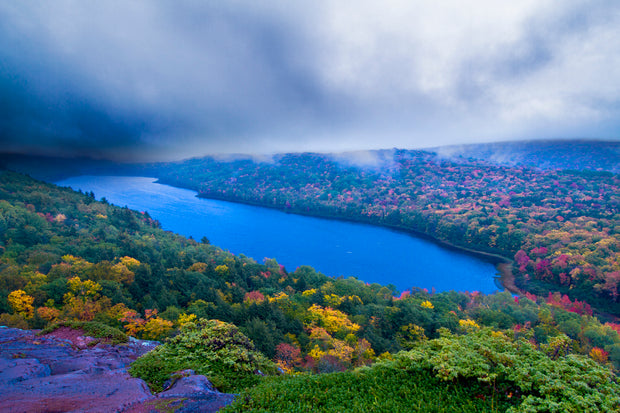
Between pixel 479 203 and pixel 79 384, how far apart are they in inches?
4498

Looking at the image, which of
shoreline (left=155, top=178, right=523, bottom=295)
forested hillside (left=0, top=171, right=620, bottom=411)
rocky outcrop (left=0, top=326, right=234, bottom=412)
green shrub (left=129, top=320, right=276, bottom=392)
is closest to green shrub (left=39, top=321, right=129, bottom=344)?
rocky outcrop (left=0, top=326, right=234, bottom=412)

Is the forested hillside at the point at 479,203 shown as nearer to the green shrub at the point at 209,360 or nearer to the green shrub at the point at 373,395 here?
the green shrub at the point at 373,395

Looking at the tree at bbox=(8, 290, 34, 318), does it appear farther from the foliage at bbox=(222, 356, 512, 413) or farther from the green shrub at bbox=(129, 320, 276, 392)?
the foliage at bbox=(222, 356, 512, 413)

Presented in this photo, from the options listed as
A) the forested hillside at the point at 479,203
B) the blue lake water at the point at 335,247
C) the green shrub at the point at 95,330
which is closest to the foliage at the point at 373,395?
the green shrub at the point at 95,330

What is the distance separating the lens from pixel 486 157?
192625 millimetres

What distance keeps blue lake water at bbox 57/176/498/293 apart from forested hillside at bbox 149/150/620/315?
849 centimetres

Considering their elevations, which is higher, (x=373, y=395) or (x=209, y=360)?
(x=373, y=395)

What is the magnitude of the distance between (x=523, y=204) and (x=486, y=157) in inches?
4801

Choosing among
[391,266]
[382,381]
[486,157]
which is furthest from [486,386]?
[486,157]

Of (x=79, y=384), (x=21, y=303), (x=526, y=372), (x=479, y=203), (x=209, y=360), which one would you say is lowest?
(x=479, y=203)

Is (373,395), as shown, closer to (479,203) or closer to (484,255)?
(484,255)

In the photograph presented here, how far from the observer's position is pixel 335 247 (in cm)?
7388

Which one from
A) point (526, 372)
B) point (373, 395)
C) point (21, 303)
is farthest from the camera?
point (21, 303)

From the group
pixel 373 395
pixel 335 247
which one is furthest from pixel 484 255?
pixel 373 395
